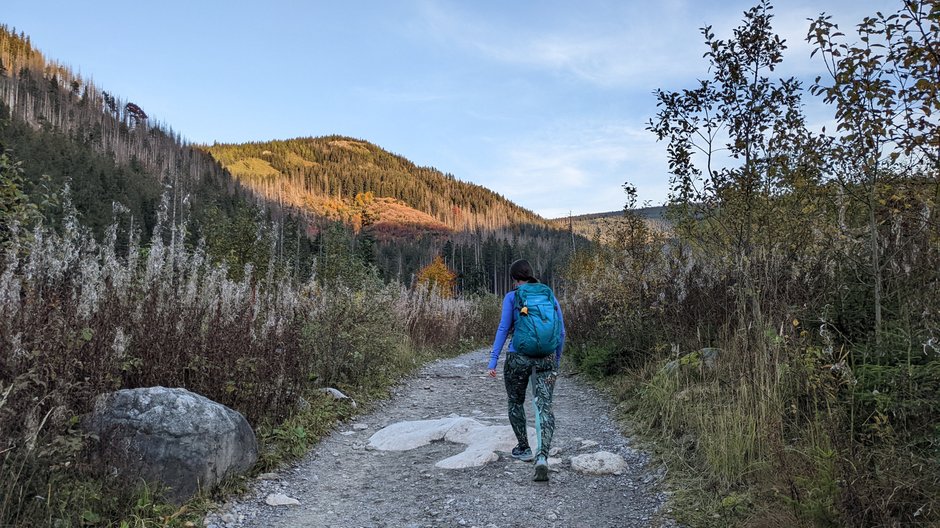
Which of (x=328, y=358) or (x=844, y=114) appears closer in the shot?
(x=844, y=114)

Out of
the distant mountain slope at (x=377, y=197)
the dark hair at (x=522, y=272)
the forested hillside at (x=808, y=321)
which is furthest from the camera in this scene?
the distant mountain slope at (x=377, y=197)

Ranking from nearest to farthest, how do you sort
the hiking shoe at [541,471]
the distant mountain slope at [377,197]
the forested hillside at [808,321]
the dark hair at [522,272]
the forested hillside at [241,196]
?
the forested hillside at [808,321] < the hiking shoe at [541,471] < the dark hair at [522,272] < the forested hillside at [241,196] < the distant mountain slope at [377,197]

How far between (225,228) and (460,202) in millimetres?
170056

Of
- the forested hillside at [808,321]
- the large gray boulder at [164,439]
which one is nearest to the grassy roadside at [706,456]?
the forested hillside at [808,321]

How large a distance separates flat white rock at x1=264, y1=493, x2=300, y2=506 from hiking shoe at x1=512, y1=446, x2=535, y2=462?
7.00 feet

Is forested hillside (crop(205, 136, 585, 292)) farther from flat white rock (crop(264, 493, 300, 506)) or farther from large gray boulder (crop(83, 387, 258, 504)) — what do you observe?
large gray boulder (crop(83, 387, 258, 504))

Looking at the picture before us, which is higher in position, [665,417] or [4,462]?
[4,462]

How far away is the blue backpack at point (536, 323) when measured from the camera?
5070 mm

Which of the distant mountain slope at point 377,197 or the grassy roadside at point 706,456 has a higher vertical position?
the distant mountain slope at point 377,197

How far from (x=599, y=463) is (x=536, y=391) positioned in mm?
895

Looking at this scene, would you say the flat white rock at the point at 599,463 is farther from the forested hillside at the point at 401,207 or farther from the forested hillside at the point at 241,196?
the forested hillside at the point at 401,207

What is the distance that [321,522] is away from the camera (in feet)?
13.4

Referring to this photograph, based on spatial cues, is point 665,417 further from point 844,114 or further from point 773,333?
point 844,114

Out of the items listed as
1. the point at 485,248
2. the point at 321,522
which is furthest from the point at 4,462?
the point at 485,248
